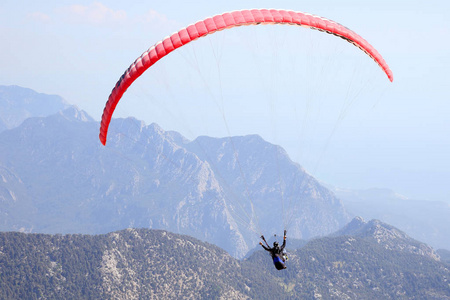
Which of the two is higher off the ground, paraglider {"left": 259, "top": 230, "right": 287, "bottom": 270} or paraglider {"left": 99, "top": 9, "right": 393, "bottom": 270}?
paraglider {"left": 99, "top": 9, "right": 393, "bottom": 270}

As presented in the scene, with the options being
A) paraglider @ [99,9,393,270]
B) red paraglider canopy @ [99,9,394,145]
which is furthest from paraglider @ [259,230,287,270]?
red paraglider canopy @ [99,9,394,145]

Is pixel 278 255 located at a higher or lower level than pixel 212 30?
lower

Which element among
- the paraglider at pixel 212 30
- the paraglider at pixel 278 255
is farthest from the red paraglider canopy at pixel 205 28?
the paraglider at pixel 278 255

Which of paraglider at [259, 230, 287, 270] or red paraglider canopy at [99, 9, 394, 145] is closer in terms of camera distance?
red paraglider canopy at [99, 9, 394, 145]

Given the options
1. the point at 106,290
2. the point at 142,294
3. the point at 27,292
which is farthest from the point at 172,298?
the point at 27,292

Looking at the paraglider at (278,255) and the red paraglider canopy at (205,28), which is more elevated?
the red paraglider canopy at (205,28)

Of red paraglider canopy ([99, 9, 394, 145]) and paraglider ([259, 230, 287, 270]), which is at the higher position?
red paraglider canopy ([99, 9, 394, 145])

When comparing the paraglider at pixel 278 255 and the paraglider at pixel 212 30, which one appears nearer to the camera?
the paraglider at pixel 212 30

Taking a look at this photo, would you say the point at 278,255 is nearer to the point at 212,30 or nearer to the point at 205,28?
the point at 212,30

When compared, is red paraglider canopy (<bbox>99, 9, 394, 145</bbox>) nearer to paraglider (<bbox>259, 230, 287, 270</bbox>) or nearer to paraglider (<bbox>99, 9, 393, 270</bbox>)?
paraglider (<bbox>99, 9, 393, 270</bbox>)

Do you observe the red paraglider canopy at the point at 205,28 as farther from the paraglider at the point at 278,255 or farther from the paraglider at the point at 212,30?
the paraglider at the point at 278,255

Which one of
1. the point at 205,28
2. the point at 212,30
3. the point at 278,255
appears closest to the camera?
the point at 212,30

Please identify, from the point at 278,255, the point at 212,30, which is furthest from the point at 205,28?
the point at 278,255

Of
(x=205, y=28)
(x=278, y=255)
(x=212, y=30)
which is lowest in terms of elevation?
(x=278, y=255)
